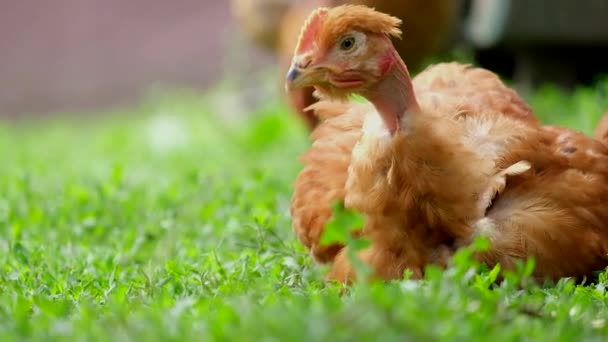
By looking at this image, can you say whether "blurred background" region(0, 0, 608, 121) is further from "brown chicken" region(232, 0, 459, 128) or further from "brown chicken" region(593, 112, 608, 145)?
"brown chicken" region(593, 112, 608, 145)

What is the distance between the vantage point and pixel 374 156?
3414 mm

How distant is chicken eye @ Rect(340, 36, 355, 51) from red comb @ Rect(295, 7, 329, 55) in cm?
9

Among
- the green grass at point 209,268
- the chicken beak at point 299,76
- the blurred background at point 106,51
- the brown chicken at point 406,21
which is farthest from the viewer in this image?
the blurred background at point 106,51

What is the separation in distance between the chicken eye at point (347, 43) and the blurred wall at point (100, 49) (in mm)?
9986

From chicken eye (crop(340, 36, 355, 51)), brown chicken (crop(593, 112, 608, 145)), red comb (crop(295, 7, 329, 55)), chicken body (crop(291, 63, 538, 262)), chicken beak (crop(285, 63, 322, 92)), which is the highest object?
red comb (crop(295, 7, 329, 55))

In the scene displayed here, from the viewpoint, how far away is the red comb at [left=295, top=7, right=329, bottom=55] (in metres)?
3.35

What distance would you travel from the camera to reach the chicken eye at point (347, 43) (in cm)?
334

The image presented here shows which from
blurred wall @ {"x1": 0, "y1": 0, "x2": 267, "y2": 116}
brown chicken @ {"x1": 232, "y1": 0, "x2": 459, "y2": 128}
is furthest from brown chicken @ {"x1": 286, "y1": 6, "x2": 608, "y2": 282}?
blurred wall @ {"x1": 0, "y1": 0, "x2": 267, "y2": 116}

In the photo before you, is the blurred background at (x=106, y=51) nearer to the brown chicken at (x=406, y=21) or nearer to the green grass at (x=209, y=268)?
the brown chicken at (x=406, y=21)

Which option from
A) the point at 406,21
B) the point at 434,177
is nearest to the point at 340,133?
the point at 434,177

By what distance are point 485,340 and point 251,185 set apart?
316cm

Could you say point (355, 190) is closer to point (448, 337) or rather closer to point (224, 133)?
point (448, 337)

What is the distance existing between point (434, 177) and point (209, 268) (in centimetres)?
87

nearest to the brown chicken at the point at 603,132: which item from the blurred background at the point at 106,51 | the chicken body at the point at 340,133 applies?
the chicken body at the point at 340,133
